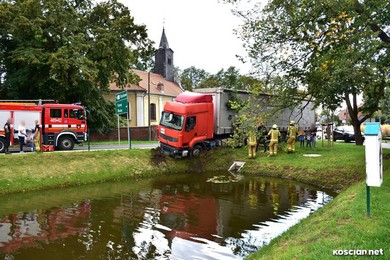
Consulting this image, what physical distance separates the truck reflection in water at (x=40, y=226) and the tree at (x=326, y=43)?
935 cm

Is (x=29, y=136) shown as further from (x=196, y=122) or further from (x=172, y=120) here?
(x=196, y=122)

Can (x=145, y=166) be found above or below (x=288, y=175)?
above

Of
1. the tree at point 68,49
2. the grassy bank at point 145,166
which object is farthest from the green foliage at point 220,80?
the tree at point 68,49

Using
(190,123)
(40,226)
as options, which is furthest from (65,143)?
(40,226)

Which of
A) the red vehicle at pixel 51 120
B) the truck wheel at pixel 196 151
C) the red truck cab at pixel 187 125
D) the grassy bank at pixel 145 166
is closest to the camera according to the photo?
the grassy bank at pixel 145 166

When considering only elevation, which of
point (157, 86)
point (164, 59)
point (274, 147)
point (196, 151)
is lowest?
point (196, 151)

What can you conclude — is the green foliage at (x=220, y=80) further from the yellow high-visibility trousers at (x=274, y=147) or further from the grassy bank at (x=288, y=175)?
the grassy bank at (x=288, y=175)

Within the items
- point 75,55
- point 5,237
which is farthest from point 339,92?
point 75,55

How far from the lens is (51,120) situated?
19.6m

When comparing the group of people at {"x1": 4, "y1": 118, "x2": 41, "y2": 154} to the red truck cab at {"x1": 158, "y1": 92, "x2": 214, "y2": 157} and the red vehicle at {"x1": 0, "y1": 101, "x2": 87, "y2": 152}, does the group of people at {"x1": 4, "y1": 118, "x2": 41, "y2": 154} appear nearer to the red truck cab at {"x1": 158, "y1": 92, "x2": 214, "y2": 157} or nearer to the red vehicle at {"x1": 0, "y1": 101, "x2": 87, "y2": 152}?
the red vehicle at {"x1": 0, "y1": 101, "x2": 87, "y2": 152}

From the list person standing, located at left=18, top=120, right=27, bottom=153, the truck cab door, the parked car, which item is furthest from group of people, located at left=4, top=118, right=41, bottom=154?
the parked car

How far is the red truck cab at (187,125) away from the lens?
Answer: 61.7 feet

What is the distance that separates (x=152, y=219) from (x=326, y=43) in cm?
882

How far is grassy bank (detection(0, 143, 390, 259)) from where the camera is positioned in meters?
5.84
